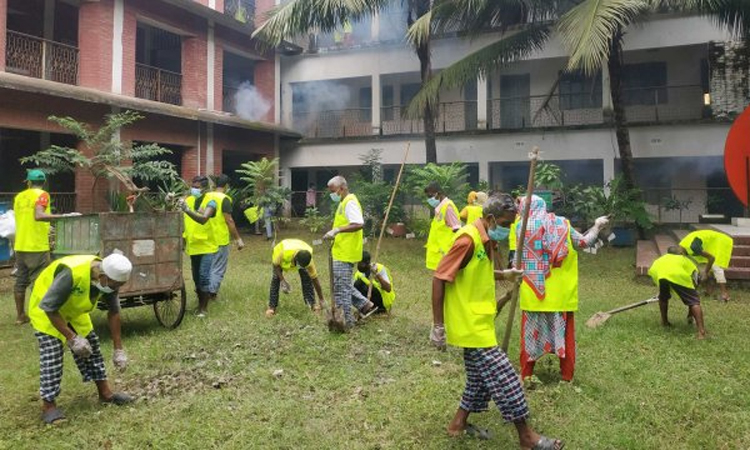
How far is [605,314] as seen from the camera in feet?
21.8

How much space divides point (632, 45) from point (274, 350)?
14.7 metres

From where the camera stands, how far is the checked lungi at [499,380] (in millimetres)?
3406

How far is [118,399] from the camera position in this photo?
4.37m

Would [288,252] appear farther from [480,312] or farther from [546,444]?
[546,444]

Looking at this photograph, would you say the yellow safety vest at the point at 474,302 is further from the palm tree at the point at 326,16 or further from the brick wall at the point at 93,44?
the brick wall at the point at 93,44

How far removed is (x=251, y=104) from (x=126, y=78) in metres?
5.82

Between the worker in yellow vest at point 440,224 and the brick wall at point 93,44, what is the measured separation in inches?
391

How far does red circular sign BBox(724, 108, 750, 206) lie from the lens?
5.07 metres

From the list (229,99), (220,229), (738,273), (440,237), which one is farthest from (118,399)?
(229,99)

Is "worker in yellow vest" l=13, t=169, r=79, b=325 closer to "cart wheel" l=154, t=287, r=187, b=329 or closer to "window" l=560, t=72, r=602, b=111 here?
"cart wheel" l=154, t=287, r=187, b=329

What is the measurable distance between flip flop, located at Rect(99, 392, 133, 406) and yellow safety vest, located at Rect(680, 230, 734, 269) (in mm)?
6721

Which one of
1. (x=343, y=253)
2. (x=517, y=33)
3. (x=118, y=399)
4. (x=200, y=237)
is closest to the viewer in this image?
(x=118, y=399)

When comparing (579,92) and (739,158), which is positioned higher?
(579,92)

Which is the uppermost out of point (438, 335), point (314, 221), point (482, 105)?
point (482, 105)
